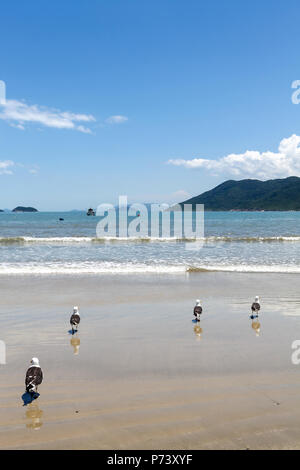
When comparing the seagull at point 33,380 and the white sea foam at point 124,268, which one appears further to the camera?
the white sea foam at point 124,268

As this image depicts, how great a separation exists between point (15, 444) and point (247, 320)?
851 centimetres

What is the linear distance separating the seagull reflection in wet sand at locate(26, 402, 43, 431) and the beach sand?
0.06 feet

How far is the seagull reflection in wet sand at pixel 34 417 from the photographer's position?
19.9ft

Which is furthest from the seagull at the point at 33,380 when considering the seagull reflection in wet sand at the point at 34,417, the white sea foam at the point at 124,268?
the white sea foam at the point at 124,268

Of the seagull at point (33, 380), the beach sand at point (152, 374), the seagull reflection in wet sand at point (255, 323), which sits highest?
the seagull at point (33, 380)

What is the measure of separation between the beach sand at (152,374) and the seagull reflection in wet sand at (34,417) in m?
0.02

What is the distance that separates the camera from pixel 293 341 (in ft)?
32.9

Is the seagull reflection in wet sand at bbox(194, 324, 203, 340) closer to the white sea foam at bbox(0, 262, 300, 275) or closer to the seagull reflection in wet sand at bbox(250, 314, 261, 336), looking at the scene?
the seagull reflection in wet sand at bbox(250, 314, 261, 336)

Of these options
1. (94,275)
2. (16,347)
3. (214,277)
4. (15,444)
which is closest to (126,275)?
(94,275)

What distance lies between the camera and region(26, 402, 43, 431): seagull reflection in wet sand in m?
6.07

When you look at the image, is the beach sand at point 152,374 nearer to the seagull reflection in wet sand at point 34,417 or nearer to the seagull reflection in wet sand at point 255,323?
the seagull reflection in wet sand at point 34,417

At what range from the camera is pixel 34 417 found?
6.33m

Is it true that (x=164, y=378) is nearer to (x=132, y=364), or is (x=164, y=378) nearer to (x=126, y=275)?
(x=132, y=364)

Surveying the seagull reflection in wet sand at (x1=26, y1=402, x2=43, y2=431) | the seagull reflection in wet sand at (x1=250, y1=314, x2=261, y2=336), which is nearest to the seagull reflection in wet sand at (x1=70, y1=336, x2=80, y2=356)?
the seagull reflection in wet sand at (x1=26, y1=402, x2=43, y2=431)
